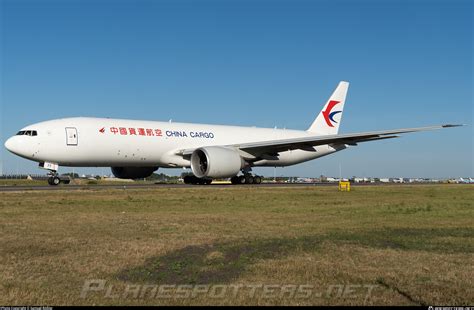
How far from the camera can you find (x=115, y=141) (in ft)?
101

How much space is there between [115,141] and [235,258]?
79.3 ft

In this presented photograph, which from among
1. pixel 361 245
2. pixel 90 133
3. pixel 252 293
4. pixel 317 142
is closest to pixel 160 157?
pixel 90 133

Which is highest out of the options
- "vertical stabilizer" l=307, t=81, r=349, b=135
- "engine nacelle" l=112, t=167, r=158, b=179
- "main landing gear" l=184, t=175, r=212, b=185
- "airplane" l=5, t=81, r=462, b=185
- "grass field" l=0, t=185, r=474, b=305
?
"vertical stabilizer" l=307, t=81, r=349, b=135

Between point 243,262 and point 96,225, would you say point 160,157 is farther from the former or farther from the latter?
point 243,262

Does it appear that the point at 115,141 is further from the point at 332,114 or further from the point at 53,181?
the point at 332,114

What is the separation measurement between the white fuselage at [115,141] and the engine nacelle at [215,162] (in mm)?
2335

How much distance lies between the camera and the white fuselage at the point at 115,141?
28875 millimetres

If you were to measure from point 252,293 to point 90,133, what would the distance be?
2593 centimetres

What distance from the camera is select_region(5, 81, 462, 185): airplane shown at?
29.1 meters

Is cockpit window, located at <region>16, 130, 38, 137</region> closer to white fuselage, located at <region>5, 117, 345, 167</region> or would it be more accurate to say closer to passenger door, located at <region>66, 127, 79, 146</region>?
white fuselage, located at <region>5, 117, 345, 167</region>

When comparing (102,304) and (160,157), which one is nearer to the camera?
(102,304)

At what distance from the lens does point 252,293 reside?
18.8 ft

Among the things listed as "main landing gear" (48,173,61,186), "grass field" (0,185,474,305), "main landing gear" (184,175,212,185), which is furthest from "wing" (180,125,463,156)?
"grass field" (0,185,474,305)

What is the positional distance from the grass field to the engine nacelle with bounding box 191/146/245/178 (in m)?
15.4
